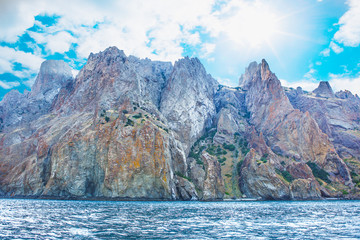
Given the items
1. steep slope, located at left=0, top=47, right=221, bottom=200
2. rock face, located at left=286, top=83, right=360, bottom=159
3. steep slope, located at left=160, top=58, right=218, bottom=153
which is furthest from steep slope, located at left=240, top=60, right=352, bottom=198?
steep slope, located at left=160, top=58, right=218, bottom=153

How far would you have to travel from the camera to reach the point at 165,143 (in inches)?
4203

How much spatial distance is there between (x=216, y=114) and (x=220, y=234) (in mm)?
176177

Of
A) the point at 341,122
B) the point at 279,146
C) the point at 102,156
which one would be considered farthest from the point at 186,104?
the point at 341,122

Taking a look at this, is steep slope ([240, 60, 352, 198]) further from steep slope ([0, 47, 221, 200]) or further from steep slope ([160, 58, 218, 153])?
steep slope ([160, 58, 218, 153])

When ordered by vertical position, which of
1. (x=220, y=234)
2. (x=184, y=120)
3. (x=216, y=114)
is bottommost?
(x=220, y=234)

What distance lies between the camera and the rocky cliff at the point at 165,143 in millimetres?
99938

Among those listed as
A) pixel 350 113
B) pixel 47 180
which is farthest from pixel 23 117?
pixel 350 113

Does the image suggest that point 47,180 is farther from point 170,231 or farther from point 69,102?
point 170,231

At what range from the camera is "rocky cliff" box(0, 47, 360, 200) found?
99938 millimetres

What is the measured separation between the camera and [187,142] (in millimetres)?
153750

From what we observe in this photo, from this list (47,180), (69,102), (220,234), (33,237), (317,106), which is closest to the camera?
(33,237)

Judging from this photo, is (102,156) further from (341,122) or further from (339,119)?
(339,119)

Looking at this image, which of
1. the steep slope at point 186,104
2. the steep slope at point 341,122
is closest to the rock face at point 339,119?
the steep slope at point 341,122

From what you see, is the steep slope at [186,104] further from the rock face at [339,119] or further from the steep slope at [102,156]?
the rock face at [339,119]
